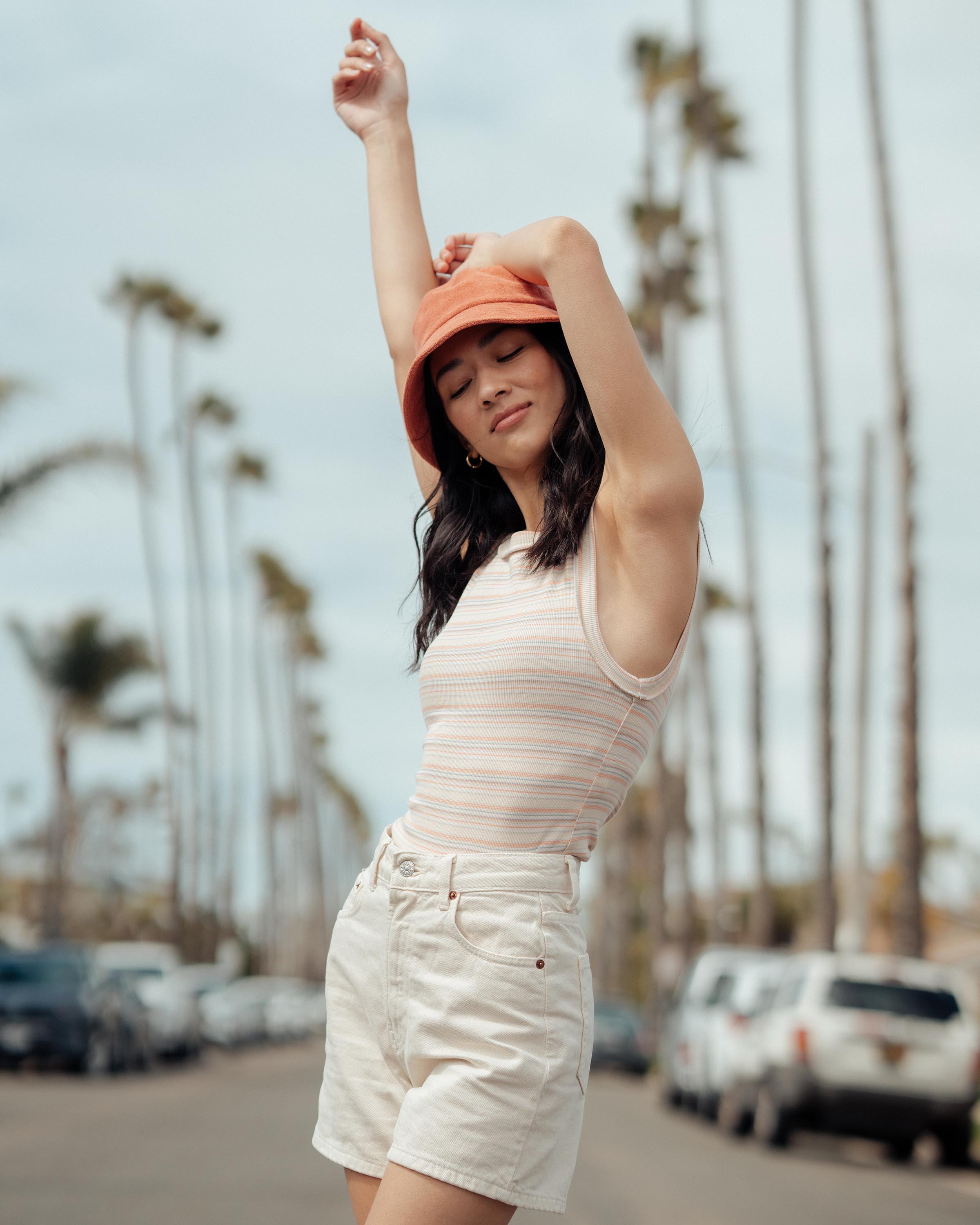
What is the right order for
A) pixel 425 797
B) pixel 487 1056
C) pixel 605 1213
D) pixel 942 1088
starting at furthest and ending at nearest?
pixel 942 1088, pixel 605 1213, pixel 425 797, pixel 487 1056

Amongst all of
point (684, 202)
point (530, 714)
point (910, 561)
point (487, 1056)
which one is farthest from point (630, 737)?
point (684, 202)

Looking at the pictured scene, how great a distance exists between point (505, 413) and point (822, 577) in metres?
26.0

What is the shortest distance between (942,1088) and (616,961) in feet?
153

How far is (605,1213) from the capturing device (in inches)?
366

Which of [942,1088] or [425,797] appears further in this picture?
[942,1088]

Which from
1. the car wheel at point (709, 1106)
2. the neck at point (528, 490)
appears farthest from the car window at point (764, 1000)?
the neck at point (528, 490)

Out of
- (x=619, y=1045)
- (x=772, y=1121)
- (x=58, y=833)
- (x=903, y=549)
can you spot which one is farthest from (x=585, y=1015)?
(x=58, y=833)

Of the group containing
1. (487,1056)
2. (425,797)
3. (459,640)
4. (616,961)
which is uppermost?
(459,640)

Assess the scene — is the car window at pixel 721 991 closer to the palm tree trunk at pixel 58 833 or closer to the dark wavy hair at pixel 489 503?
the dark wavy hair at pixel 489 503

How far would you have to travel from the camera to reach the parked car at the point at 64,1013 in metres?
20.3

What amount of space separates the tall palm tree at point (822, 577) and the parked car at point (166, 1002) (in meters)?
10.1

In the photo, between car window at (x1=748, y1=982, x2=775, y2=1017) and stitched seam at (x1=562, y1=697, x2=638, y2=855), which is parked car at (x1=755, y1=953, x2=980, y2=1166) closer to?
car window at (x1=748, y1=982, x2=775, y2=1017)

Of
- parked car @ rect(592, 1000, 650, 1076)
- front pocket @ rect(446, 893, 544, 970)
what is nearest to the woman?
front pocket @ rect(446, 893, 544, 970)

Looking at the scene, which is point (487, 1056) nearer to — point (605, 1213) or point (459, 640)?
point (459, 640)
